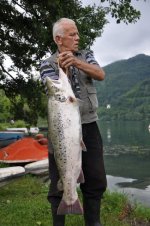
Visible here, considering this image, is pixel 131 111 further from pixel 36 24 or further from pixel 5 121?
pixel 36 24

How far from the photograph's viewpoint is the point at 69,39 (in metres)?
4.56

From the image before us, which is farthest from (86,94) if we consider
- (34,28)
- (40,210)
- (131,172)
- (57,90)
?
(131,172)

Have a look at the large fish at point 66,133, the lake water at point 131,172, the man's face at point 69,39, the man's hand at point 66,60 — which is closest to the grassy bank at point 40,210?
the lake water at point 131,172

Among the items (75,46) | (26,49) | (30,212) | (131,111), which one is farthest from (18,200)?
(131,111)

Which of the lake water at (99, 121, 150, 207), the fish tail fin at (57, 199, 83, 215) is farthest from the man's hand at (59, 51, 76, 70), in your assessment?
the lake water at (99, 121, 150, 207)

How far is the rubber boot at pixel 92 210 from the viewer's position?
5.05 m

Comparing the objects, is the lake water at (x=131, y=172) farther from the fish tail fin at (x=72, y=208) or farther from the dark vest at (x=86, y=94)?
the fish tail fin at (x=72, y=208)

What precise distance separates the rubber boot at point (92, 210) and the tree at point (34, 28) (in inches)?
304

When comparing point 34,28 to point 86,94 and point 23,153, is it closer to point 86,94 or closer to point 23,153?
point 23,153

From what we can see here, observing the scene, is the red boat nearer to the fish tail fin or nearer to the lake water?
the lake water

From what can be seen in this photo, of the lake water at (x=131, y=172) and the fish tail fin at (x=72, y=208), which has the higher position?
the fish tail fin at (x=72, y=208)

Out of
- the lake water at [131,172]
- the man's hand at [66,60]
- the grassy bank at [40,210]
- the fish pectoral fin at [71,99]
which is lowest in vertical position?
the lake water at [131,172]

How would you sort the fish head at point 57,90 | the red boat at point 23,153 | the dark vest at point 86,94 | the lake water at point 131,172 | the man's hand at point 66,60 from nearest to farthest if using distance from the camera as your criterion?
the fish head at point 57,90 → the man's hand at point 66,60 → the dark vest at point 86,94 → the lake water at point 131,172 → the red boat at point 23,153

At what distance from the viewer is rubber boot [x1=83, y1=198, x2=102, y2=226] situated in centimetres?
505
